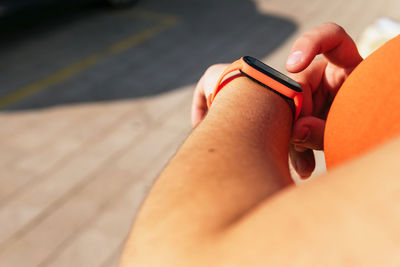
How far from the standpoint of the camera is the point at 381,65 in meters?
0.90

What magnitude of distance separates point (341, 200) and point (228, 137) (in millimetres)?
430

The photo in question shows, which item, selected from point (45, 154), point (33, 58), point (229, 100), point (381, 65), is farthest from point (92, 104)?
point (381, 65)

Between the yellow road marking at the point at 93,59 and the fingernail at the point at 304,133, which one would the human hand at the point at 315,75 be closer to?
the fingernail at the point at 304,133

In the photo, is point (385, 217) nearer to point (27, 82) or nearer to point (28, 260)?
point (28, 260)

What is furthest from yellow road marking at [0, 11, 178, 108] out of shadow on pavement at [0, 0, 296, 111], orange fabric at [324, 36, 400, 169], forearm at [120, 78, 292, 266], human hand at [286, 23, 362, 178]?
orange fabric at [324, 36, 400, 169]

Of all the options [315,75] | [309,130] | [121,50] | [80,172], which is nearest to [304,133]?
[309,130]

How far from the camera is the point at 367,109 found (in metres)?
0.85

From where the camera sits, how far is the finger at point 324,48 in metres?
1.16

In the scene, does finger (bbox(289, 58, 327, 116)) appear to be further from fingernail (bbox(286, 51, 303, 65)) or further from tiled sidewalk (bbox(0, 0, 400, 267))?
tiled sidewalk (bbox(0, 0, 400, 267))

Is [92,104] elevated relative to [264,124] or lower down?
lower down

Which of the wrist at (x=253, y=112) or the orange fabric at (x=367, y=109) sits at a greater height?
the orange fabric at (x=367, y=109)

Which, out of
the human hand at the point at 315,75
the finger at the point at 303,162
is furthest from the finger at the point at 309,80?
the finger at the point at 303,162

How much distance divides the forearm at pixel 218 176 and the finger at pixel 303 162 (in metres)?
0.29

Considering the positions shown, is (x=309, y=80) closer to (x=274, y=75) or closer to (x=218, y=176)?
(x=274, y=75)
